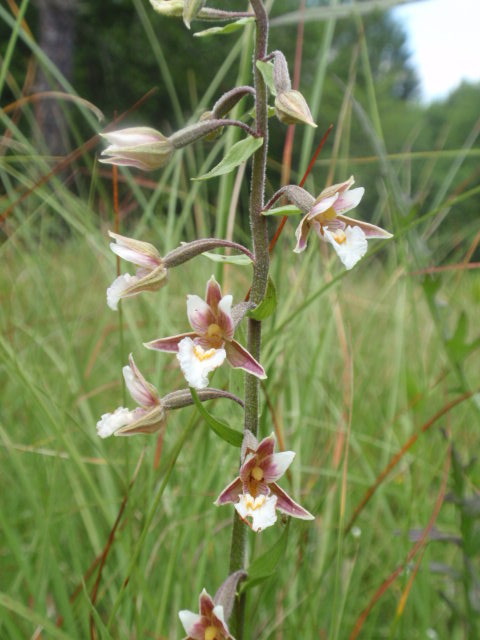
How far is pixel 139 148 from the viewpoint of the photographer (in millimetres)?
951

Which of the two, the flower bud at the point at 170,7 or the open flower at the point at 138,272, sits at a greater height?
the flower bud at the point at 170,7

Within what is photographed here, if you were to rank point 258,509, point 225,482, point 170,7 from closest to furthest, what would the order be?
point 258,509 → point 170,7 → point 225,482

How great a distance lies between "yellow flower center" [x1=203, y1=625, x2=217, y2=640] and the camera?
0.92m

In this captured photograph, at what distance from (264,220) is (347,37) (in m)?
28.2

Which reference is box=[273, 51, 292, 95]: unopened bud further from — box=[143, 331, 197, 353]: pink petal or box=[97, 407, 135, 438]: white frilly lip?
box=[97, 407, 135, 438]: white frilly lip

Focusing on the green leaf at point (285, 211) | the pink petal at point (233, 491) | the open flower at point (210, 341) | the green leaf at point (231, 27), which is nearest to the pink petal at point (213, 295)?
the open flower at point (210, 341)

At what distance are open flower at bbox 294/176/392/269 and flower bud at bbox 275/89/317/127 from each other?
0.10 m

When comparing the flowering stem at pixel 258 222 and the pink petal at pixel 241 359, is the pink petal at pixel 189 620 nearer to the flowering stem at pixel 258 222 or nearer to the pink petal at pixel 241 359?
the flowering stem at pixel 258 222

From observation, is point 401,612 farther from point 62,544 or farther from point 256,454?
point 62,544

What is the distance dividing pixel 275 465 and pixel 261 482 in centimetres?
3

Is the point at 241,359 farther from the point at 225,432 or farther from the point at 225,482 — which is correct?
the point at 225,482

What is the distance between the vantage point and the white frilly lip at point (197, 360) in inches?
33.7

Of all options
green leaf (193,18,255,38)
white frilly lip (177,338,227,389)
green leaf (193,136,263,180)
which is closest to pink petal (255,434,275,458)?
white frilly lip (177,338,227,389)

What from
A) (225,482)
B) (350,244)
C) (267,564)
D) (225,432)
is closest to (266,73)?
(350,244)
